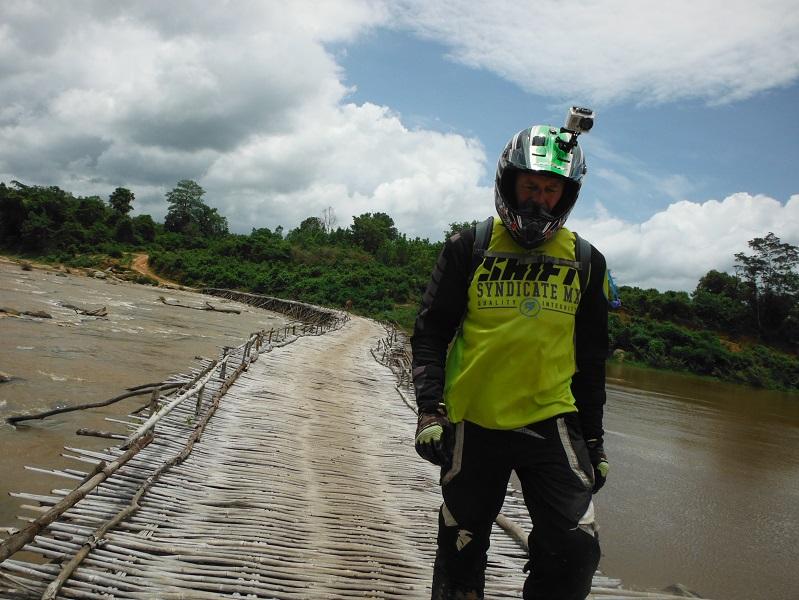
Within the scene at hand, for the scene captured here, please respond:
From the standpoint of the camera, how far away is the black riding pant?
5.69 feet

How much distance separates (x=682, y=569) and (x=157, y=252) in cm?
4935

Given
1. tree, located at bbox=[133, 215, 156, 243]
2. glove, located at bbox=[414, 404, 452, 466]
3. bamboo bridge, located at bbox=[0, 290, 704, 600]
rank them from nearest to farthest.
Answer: glove, located at bbox=[414, 404, 452, 466]
bamboo bridge, located at bbox=[0, 290, 704, 600]
tree, located at bbox=[133, 215, 156, 243]

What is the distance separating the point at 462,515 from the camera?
1.88 meters

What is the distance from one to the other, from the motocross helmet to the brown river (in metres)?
4.48

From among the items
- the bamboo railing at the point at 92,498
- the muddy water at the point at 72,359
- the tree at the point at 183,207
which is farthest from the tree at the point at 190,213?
the bamboo railing at the point at 92,498

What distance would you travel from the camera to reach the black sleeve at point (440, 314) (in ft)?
6.29

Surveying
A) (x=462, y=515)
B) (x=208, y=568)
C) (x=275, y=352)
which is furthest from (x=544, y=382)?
(x=275, y=352)

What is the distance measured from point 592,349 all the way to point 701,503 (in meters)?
7.78

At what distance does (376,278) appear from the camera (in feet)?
133

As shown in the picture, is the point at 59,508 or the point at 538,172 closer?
the point at 538,172

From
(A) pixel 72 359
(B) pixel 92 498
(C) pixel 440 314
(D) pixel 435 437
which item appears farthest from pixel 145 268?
(D) pixel 435 437

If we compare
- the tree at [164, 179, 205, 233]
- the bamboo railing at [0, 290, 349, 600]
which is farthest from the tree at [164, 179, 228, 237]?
the bamboo railing at [0, 290, 349, 600]

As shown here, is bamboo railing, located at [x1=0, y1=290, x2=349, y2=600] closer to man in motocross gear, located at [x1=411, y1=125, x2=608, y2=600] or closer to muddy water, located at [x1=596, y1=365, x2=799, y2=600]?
man in motocross gear, located at [x1=411, y1=125, x2=608, y2=600]

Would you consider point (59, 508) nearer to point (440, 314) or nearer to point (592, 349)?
point (440, 314)
